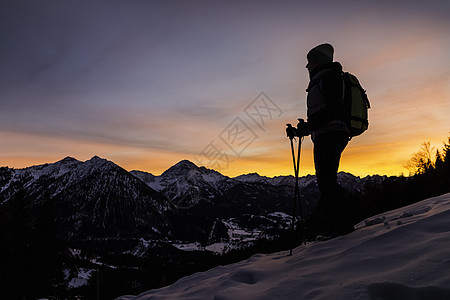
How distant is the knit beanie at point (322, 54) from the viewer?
17.2 ft

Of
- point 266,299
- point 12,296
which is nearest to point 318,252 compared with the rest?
point 266,299

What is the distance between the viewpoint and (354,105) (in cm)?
509

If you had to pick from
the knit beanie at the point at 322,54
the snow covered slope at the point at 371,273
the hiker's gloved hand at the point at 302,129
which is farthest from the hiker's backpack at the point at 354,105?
the snow covered slope at the point at 371,273

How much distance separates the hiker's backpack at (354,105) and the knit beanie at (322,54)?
0.44 m

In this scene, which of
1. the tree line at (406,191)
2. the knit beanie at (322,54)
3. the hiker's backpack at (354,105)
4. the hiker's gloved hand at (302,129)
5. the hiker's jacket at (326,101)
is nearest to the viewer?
the hiker's jacket at (326,101)

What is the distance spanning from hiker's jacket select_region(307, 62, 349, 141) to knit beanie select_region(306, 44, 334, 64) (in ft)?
0.45

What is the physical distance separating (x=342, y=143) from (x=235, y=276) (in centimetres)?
307

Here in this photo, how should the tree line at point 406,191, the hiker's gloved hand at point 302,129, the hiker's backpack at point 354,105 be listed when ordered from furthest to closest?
the tree line at point 406,191 → the hiker's gloved hand at point 302,129 → the hiker's backpack at point 354,105

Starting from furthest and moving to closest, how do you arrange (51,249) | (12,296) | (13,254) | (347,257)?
1. (51,249)
2. (12,296)
3. (13,254)
4. (347,257)

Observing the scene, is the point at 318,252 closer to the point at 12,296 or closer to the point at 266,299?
the point at 266,299

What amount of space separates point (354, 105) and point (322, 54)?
114cm

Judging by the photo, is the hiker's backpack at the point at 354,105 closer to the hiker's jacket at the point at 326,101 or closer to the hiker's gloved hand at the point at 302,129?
the hiker's jacket at the point at 326,101

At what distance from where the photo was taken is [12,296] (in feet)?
104

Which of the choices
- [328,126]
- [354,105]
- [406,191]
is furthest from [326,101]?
[406,191]
